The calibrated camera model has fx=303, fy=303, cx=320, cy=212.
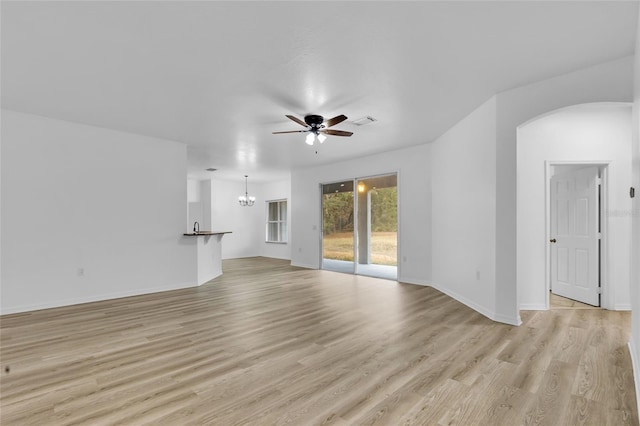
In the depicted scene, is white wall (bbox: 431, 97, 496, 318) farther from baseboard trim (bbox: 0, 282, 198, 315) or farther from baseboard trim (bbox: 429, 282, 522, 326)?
baseboard trim (bbox: 0, 282, 198, 315)

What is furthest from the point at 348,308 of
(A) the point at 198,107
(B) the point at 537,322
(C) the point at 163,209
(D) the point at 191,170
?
(D) the point at 191,170

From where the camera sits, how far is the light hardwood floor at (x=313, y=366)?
6.20ft

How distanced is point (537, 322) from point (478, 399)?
2.11 m

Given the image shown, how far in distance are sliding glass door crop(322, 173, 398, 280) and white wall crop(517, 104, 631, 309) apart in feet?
8.27

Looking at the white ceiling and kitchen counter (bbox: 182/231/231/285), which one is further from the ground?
the white ceiling

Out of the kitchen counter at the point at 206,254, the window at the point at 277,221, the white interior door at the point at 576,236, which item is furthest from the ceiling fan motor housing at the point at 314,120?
the window at the point at 277,221

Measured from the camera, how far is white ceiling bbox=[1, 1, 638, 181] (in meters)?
2.13

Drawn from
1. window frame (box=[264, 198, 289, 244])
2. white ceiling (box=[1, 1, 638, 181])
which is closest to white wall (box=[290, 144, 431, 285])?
white ceiling (box=[1, 1, 638, 181])

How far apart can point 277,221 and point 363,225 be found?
4308 mm

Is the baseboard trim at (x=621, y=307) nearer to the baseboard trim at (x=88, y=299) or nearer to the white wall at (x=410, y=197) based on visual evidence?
the white wall at (x=410, y=197)

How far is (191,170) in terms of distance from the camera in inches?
328

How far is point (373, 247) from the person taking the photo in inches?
287

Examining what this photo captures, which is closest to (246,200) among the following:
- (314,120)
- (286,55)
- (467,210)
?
(314,120)

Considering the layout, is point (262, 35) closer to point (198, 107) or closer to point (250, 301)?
point (198, 107)
